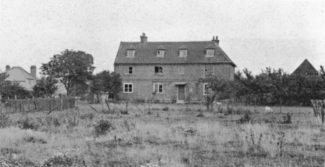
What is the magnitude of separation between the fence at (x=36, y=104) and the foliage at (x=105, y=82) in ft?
42.7

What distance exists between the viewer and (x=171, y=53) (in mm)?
51812

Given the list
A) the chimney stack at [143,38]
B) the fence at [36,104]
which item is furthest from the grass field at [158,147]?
the chimney stack at [143,38]

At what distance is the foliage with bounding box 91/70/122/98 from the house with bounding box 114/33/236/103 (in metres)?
3.02

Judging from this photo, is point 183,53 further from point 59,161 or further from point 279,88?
point 59,161

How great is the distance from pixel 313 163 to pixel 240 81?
2823 cm

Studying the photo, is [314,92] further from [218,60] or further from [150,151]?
[150,151]

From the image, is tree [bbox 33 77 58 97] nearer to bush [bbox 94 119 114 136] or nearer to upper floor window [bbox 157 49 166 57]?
upper floor window [bbox 157 49 166 57]

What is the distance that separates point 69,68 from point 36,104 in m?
27.6

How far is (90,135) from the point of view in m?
15.3

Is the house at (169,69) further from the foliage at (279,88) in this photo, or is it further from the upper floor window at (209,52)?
the foliage at (279,88)

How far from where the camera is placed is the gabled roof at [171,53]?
50312 mm

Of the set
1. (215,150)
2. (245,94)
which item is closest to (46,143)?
(215,150)

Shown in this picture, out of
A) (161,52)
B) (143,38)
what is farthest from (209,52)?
(143,38)

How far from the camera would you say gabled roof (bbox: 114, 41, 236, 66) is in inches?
1981
